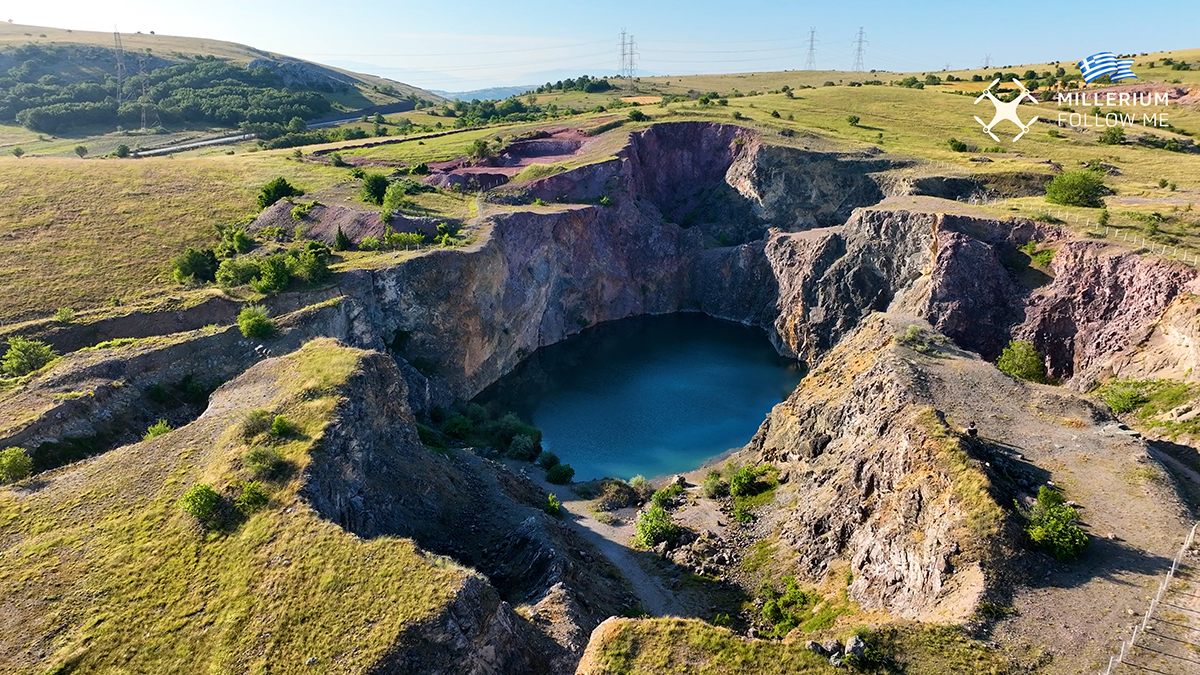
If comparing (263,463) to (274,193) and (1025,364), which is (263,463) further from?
(1025,364)

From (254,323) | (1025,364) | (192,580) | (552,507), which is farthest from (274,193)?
(1025,364)

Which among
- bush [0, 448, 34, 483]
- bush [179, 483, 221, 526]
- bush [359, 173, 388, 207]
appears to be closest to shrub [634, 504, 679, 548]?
bush [179, 483, 221, 526]

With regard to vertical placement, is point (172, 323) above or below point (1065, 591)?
above

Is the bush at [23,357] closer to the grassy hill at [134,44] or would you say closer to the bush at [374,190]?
the bush at [374,190]

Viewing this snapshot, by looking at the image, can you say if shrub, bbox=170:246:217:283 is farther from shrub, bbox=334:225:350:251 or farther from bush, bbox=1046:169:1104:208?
bush, bbox=1046:169:1104:208

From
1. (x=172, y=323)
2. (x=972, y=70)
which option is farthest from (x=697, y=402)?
(x=972, y=70)

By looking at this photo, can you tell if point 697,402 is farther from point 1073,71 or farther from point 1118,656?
point 1073,71

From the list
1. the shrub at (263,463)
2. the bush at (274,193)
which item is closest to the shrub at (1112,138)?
the shrub at (263,463)
